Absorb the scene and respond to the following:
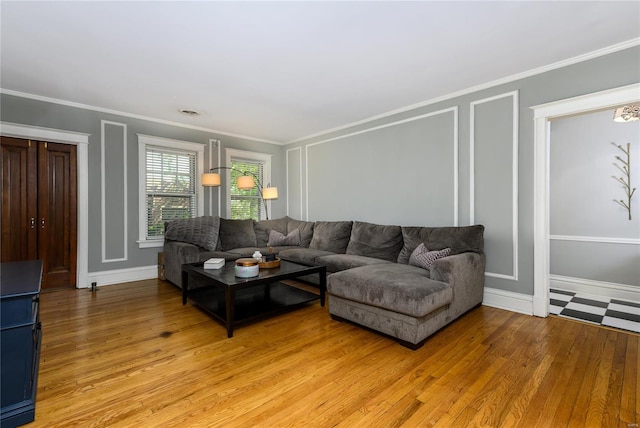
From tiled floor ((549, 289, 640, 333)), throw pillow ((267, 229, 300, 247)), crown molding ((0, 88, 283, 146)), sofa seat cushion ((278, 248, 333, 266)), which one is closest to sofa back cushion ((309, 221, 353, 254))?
sofa seat cushion ((278, 248, 333, 266))

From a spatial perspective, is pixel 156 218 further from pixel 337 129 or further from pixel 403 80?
pixel 403 80

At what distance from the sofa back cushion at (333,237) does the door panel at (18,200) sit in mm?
3643

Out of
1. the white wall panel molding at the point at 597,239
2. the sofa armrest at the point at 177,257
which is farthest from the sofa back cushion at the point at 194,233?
the white wall panel molding at the point at 597,239

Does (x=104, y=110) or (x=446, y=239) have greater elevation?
(x=104, y=110)

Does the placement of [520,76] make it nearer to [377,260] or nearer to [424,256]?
[424,256]

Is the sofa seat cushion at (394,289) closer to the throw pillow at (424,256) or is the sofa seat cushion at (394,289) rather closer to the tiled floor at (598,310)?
the throw pillow at (424,256)

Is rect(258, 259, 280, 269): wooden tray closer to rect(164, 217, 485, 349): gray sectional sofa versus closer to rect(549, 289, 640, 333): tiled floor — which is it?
rect(164, 217, 485, 349): gray sectional sofa

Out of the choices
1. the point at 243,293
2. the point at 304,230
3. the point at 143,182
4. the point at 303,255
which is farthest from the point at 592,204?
the point at 143,182

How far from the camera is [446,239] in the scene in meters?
3.27

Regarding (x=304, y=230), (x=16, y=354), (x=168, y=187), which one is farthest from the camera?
(x=304, y=230)

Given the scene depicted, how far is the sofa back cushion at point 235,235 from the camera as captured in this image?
4545 millimetres

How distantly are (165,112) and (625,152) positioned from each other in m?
5.90

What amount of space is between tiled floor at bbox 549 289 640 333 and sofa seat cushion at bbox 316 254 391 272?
1.96 metres

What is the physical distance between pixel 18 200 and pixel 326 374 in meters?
4.24
